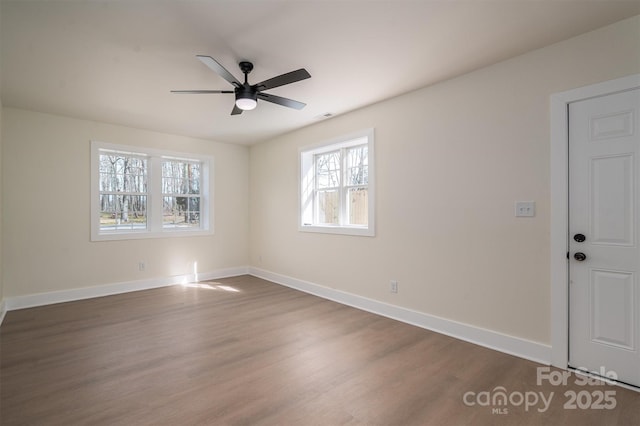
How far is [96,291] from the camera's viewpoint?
178 inches

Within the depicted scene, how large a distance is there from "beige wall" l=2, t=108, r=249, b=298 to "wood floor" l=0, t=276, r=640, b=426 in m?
0.73

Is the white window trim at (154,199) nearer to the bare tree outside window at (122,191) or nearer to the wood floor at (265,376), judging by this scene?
the bare tree outside window at (122,191)

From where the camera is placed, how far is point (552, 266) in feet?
8.18

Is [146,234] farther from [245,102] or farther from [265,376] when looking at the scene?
[265,376]

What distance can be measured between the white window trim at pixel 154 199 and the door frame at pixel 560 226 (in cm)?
517

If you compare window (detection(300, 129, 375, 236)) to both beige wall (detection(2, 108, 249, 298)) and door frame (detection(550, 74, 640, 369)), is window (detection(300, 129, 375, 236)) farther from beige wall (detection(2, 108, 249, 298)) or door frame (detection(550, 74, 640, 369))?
beige wall (detection(2, 108, 249, 298))

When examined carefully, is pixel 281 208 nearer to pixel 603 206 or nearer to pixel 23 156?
pixel 23 156

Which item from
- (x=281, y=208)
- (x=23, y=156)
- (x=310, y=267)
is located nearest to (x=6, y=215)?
(x=23, y=156)

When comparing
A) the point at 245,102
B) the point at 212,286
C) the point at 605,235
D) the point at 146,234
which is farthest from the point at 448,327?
the point at 146,234

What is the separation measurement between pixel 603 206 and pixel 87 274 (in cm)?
610

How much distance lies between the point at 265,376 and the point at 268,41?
2680 mm

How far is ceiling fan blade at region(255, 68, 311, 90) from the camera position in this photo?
246 centimetres

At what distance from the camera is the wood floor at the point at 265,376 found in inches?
75.0

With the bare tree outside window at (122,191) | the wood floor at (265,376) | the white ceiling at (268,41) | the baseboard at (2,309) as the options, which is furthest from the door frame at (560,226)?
the baseboard at (2,309)
